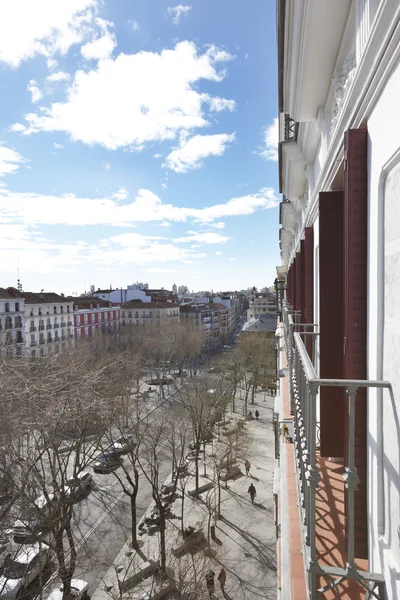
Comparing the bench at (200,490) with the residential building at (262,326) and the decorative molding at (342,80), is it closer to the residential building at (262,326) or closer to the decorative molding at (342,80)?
the decorative molding at (342,80)

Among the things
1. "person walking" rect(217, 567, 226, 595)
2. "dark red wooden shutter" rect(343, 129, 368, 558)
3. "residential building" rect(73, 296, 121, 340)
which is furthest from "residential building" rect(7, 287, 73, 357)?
"dark red wooden shutter" rect(343, 129, 368, 558)

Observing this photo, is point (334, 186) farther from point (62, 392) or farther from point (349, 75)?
point (62, 392)

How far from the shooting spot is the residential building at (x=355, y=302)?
1.73 meters

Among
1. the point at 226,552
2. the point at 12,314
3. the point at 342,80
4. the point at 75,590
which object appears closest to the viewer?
the point at 342,80

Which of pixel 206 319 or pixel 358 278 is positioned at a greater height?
pixel 358 278

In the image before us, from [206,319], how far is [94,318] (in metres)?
19.7

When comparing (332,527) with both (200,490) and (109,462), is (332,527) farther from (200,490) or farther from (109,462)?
(200,490)

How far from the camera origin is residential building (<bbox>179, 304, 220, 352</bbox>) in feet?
189

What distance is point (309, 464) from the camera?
5.96 feet

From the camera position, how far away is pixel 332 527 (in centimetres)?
304

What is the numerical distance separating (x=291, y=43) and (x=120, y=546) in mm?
16357

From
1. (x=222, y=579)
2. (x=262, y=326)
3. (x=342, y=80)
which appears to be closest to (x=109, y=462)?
(x=222, y=579)

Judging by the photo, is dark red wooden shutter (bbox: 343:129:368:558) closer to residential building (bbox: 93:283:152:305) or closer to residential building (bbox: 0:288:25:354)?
residential building (bbox: 0:288:25:354)

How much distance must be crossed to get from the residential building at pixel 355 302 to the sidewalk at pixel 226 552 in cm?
877
